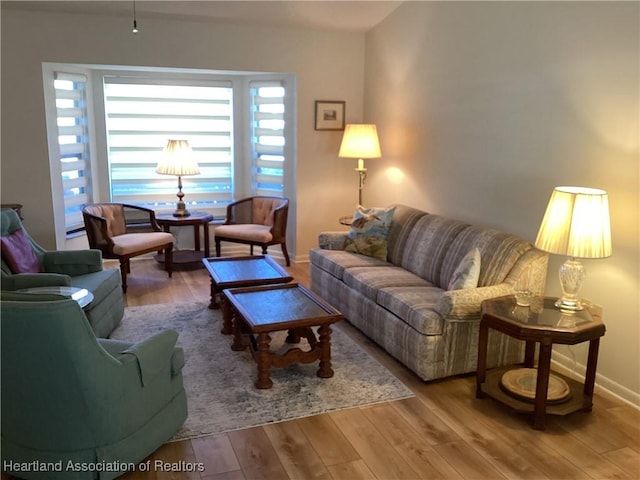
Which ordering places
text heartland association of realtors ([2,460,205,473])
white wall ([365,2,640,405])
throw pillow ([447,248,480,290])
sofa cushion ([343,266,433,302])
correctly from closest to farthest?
text heartland association of realtors ([2,460,205,473]), white wall ([365,2,640,405]), throw pillow ([447,248,480,290]), sofa cushion ([343,266,433,302])

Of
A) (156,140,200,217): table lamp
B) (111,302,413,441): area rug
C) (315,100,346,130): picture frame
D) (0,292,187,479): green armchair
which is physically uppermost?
(315,100,346,130): picture frame

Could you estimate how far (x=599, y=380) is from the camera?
3236mm

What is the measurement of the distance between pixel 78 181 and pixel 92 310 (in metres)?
2.65

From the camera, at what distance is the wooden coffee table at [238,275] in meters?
3.89

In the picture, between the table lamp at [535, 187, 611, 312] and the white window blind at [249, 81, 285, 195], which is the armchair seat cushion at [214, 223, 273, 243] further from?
the table lamp at [535, 187, 611, 312]

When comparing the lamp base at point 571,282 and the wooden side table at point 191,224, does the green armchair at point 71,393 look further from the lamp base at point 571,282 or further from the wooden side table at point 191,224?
the wooden side table at point 191,224

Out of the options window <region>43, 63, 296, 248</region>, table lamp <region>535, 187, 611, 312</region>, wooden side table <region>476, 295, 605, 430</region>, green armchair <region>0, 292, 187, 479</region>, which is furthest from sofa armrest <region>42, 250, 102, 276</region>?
table lamp <region>535, 187, 611, 312</region>

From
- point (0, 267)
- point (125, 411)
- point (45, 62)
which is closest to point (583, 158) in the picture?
point (125, 411)

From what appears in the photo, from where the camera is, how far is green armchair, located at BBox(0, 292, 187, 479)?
1.95 meters

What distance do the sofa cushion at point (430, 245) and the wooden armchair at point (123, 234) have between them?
96.8 inches

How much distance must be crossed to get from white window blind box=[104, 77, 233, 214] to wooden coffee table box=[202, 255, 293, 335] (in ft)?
6.80

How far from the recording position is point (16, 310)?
6.28ft

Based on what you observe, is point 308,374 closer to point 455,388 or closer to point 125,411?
point 455,388

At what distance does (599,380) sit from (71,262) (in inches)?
144
